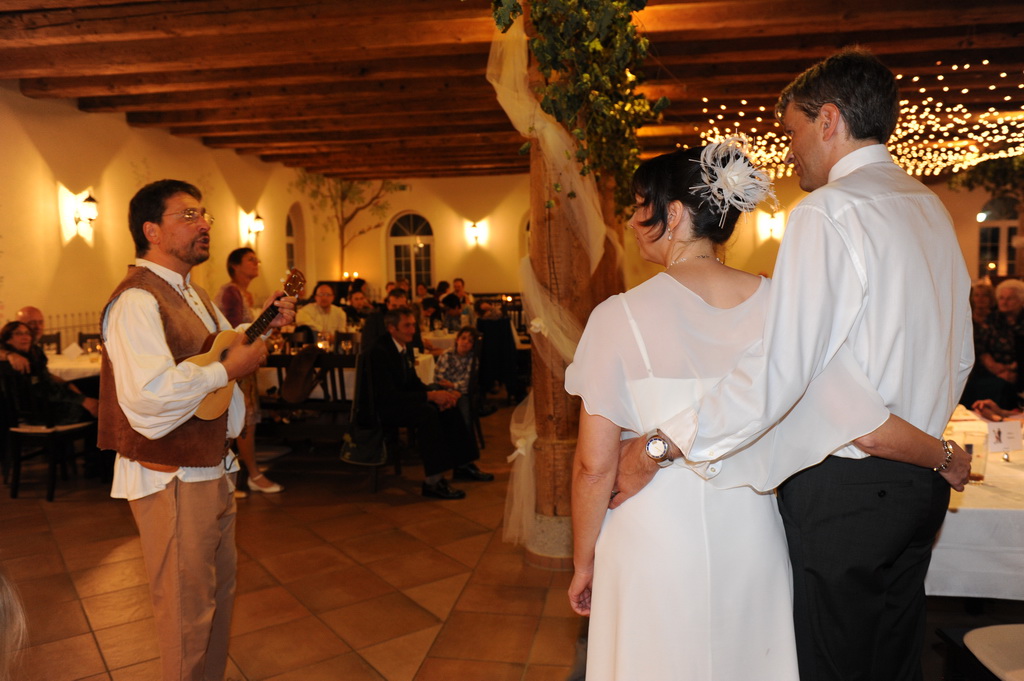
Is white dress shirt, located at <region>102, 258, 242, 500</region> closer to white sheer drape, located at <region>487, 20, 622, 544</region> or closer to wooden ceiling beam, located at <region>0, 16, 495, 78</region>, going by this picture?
white sheer drape, located at <region>487, 20, 622, 544</region>

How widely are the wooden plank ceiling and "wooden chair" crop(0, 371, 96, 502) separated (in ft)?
9.04

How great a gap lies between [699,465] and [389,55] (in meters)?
6.51

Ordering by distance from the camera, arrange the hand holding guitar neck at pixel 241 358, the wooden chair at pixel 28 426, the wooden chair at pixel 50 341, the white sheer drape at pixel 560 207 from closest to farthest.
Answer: the hand holding guitar neck at pixel 241 358 < the white sheer drape at pixel 560 207 < the wooden chair at pixel 28 426 < the wooden chair at pixel 50 341

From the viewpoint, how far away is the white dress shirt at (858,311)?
55.1 inches

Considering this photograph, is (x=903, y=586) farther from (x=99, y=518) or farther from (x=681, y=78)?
(x=681, y=78)

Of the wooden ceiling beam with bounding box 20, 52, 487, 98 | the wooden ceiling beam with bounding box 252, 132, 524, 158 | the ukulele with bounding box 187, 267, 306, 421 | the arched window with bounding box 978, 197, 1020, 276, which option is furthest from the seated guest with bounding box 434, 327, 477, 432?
the arched window with bounding box 978, 197, 1020, 276

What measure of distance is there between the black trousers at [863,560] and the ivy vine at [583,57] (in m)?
1.61

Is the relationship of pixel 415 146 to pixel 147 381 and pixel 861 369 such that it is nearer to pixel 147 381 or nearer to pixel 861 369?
pixel 147 381

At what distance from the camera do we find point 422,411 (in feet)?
17.3

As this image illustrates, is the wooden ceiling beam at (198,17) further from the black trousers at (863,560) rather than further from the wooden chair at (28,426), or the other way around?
the black trousers at (863,560)

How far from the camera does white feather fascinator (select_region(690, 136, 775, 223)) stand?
1.53 meters

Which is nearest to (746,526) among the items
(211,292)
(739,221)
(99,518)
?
(739,221)

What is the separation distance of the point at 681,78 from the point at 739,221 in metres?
6.84

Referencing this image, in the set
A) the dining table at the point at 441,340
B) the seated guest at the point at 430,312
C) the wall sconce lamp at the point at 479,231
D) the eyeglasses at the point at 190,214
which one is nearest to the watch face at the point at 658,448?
the eyeglasses at the point at 190,214
